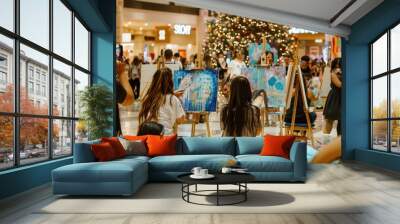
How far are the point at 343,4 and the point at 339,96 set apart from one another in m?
2.73

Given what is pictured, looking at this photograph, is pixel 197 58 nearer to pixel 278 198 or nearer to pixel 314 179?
pixel 314 179

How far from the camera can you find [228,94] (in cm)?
1013

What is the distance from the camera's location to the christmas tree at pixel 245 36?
1054cm

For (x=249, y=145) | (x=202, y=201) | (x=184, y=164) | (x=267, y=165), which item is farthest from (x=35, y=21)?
(x=267, y=165)

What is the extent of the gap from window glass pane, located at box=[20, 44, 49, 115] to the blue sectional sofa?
38.5 inches

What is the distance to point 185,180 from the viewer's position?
526cm

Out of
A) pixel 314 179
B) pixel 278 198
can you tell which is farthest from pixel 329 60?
pixel 278 198

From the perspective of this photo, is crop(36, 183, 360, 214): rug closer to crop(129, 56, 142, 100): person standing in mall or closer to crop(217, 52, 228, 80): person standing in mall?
crop(129, 56, 142, 100): person standing in mall

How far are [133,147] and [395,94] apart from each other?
579 centimetres

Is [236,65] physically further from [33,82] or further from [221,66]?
[33,82]

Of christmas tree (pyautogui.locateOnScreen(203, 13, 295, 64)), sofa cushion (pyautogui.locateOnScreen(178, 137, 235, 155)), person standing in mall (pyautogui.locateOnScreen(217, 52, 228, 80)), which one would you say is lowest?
sofa cushion (pyautogui.locateOnScreen(178, 137, 235, 155))

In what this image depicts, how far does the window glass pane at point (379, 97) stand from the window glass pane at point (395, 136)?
1.89 feet

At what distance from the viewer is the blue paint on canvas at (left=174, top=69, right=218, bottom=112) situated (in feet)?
32.9

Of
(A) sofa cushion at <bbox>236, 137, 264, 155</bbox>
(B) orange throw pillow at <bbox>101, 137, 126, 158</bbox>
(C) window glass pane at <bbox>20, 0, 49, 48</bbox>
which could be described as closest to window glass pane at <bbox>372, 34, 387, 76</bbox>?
(A) sofa cushion at <bbox>236, 137, 264, 155</bbox>
